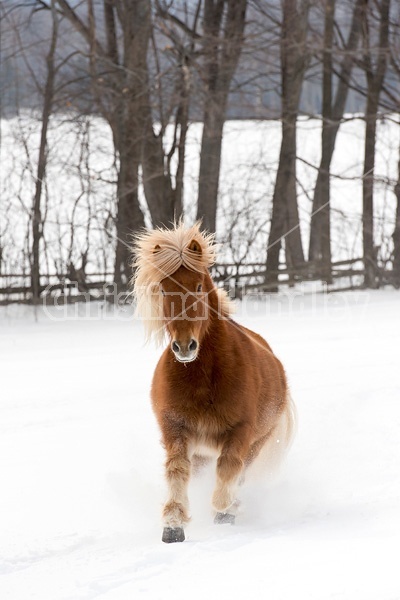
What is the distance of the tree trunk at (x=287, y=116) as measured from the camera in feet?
50.5

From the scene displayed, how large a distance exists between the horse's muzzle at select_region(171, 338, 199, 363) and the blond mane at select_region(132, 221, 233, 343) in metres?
0.47

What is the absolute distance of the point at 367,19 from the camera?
51.7ft

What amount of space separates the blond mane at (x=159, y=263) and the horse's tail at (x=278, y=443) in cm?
126

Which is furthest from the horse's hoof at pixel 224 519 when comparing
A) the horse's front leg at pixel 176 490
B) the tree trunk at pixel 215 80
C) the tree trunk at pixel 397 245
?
the tree trunk at pixel 397 245

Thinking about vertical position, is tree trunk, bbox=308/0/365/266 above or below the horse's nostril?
above

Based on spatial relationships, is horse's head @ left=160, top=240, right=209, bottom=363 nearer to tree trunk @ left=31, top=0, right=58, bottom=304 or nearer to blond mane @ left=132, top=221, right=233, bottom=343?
blond mane @ left=132, top=221, right=233, bottom=343

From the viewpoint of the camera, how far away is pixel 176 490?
4.40 m

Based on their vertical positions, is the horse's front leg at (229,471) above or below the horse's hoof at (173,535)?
above

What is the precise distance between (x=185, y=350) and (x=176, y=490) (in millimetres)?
820

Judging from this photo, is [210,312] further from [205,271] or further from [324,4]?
[324,4]

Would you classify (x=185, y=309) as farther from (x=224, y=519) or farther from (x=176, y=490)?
(x=224, y=519)

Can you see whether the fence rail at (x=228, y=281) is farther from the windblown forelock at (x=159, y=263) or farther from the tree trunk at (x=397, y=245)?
the windblown forelock at (x=159, y=263)

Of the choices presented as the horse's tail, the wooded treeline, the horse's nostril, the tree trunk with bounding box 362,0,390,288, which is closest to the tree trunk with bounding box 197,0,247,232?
the wooded treeline

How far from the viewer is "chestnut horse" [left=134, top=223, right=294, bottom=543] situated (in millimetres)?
4398
